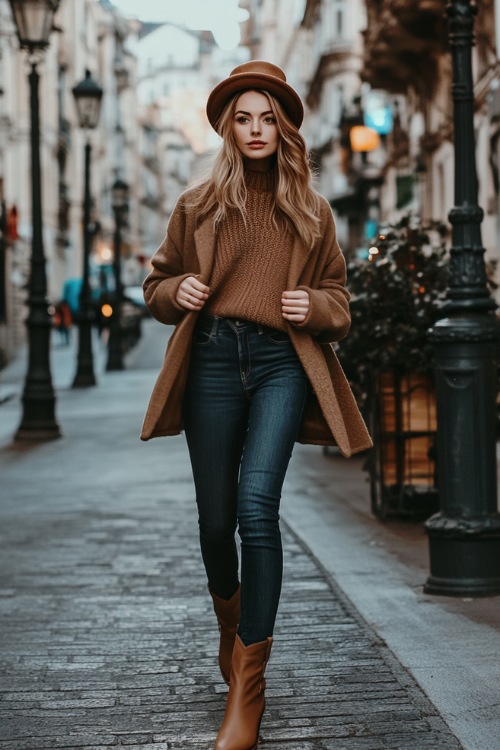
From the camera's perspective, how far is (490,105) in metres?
20.6

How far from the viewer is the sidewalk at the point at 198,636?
4154 mm

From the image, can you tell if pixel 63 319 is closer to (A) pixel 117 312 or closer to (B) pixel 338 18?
(A) pixel 117 312

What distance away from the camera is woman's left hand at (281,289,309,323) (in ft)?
13.3

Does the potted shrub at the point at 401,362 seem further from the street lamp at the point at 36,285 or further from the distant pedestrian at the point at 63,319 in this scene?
the distant pedestrian at the point at 63,319

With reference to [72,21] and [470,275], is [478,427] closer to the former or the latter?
[470,275]

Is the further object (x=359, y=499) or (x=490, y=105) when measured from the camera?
(x=490, y=105)

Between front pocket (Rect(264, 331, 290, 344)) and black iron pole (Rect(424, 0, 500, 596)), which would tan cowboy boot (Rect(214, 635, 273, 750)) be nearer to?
front pocket (Rect(264, 331, 290, 344))

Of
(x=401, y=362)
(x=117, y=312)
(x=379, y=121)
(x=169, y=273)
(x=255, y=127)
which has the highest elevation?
(x=379, y=121)

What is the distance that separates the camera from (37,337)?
53.3ft

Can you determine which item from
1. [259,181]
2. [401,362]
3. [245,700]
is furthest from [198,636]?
[401,362]

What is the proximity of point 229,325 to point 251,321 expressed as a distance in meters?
0.07

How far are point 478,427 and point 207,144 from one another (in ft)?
638

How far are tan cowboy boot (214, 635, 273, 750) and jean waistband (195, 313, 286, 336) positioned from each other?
0.89 metres

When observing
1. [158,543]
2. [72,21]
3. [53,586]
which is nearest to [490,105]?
[158,543]
